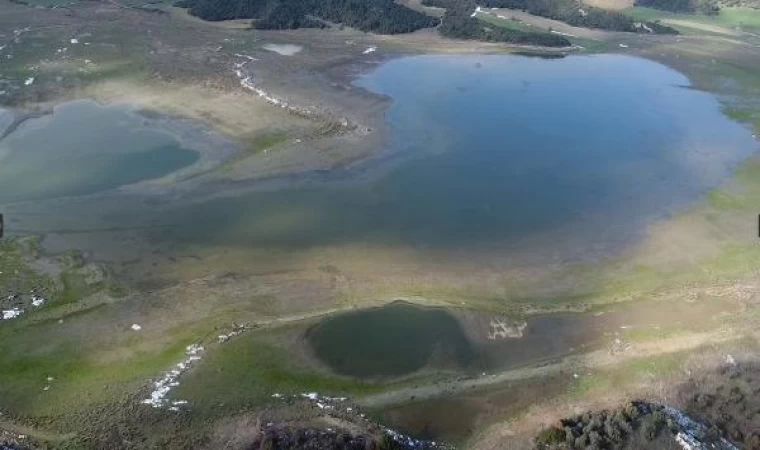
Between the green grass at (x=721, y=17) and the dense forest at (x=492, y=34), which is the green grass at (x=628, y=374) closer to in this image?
the dense forest at (x=492, y=34)

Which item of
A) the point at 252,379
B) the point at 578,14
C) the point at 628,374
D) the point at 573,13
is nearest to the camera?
the point at 252,379

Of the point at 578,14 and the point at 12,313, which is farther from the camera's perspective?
the point at 578,14

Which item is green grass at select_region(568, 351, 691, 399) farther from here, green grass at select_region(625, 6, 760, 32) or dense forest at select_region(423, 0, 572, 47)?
green grass at select_region(625, 6, 760, 32)

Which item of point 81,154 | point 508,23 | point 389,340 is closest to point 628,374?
point 389,340

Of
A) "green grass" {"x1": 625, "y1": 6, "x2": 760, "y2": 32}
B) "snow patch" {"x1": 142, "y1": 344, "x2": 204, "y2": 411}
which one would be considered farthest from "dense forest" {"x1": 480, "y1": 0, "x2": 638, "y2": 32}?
"snow patch" {"x1": 142, "y1": 344, "x2": 204, "y2": 411}

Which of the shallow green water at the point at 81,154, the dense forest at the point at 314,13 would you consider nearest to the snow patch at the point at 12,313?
the shallow green water at the point at 81,154

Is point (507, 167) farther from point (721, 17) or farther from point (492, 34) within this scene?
point (721, 17)
